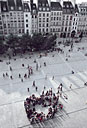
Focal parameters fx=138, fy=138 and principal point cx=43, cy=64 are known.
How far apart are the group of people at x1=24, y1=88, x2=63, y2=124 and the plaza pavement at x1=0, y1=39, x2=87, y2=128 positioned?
0.92m

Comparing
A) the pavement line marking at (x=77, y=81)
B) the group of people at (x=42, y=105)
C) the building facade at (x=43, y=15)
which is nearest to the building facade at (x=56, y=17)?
the building facade at (x=43, y=15)

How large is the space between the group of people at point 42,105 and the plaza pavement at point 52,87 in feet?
3.01

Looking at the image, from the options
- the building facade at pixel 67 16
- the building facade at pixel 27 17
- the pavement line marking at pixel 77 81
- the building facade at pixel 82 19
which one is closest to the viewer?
the pavement line marking at pixel 77 81

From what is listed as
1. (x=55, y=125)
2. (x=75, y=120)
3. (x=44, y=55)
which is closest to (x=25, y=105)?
(x=55, y=125)

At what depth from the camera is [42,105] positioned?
92.0 ft

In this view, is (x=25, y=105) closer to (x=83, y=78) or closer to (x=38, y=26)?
(x=83, y=78)

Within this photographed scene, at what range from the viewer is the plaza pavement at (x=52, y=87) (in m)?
25.1

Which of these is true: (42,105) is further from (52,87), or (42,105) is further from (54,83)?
(54,83)

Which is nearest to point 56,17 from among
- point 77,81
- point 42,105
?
point 77,81

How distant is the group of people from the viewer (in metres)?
24.9

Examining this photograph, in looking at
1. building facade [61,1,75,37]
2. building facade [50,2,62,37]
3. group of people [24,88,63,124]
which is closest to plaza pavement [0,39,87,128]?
group of people [24,88,63,124]

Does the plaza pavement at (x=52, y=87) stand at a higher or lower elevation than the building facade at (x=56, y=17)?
lower

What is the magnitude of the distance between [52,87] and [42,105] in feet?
22.1

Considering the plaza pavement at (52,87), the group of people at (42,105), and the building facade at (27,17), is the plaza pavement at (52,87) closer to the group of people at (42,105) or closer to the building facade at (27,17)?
the group of people at (42,105)
